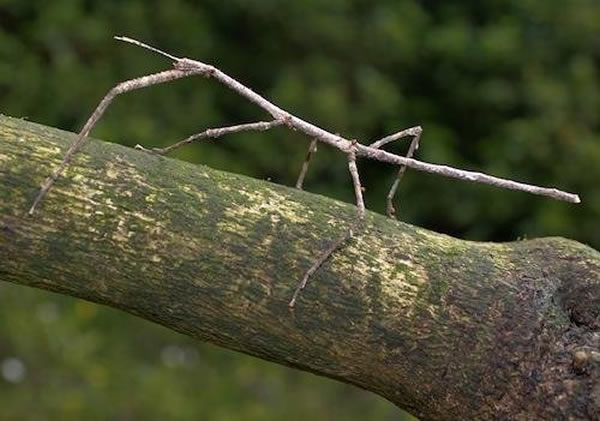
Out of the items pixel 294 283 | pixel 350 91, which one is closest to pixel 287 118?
pixel 294 283

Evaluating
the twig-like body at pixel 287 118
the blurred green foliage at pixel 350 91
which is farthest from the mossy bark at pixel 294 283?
the blurred green foliage at pixel 350 91

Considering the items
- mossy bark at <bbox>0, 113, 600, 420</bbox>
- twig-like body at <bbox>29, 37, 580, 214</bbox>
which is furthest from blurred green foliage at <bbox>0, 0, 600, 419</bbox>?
mossy bark at <bbox>0, 113, 600, 420</bbox>

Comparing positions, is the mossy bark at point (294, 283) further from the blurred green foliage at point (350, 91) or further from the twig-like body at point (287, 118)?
the blurred green foliage at point (350, 91)

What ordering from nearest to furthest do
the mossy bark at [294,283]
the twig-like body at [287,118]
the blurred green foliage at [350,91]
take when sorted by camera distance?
1. the mossy bark at [294,283]
2. the twig-like body at [287,118]
3. the blurred green foliage at [350,91]

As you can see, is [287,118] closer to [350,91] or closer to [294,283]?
[294,283]

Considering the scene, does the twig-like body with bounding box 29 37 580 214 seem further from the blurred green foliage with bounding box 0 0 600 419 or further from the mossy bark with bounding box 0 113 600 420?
the blurred green foliage with bounding box 0 0 600 419

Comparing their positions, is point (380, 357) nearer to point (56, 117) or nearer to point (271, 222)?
point (271, 222)

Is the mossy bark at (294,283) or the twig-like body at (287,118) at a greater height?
the twig-like body at (287,118)

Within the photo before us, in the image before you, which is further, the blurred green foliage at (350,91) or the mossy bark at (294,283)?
the blurred green foliage at (350,91)

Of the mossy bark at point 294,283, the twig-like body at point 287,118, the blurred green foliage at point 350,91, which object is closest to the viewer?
the mossy bark at point 294,283
